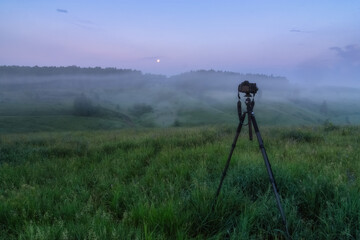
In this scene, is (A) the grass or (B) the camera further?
(B) the camera

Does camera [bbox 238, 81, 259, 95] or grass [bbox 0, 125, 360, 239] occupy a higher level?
camera [bbox 238, 81, 259, 95]

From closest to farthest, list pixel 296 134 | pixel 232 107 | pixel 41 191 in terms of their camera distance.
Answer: pixel 41 191, pixel 296 134, pixel 232 107

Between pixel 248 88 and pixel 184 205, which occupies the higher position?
pixel 248 88

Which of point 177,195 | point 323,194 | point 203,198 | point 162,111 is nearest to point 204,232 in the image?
point 203,198

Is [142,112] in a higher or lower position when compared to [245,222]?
lower

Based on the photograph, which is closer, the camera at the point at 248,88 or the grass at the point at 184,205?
the grass at the point at 184,205

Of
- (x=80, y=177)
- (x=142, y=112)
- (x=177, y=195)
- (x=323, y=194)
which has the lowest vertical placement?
(x=142, y=112)

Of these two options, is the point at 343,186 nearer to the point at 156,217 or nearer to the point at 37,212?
the point at 156,217

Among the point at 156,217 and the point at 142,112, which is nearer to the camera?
the point at 156,217

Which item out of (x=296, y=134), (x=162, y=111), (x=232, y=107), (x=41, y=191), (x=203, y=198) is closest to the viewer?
(x=203, y=198)

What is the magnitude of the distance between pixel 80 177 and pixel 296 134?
986cm

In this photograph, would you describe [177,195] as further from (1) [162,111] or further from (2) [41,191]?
(1) [162,111]

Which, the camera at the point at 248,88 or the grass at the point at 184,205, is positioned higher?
the camera at the point at 248,88

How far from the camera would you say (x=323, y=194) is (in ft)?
12.7
